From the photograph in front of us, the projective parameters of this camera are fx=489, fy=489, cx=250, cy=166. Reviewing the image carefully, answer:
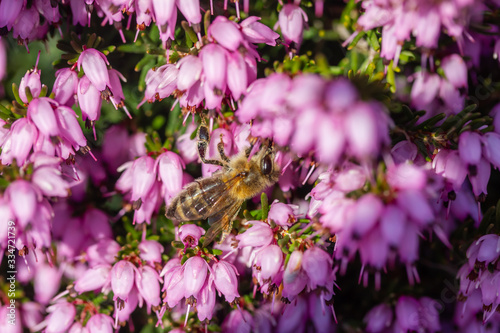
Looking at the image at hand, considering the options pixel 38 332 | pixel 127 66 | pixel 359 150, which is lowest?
pixel 38 332

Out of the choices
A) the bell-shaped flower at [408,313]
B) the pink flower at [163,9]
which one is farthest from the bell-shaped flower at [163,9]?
the bell-shaped flower at [408,313]

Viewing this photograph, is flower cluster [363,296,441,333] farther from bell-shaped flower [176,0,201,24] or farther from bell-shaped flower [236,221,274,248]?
bell-shaped flower [176,0,201,24]

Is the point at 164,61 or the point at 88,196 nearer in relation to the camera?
the point at 164,61

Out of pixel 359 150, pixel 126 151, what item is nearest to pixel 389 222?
pixel 359 150

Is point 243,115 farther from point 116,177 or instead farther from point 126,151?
point 116,177

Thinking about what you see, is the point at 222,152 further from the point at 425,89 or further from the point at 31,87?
the point at 425,89

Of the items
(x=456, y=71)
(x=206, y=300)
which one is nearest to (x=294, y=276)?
(x=206, y=300)

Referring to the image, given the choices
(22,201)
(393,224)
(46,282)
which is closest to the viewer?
(393,224)
